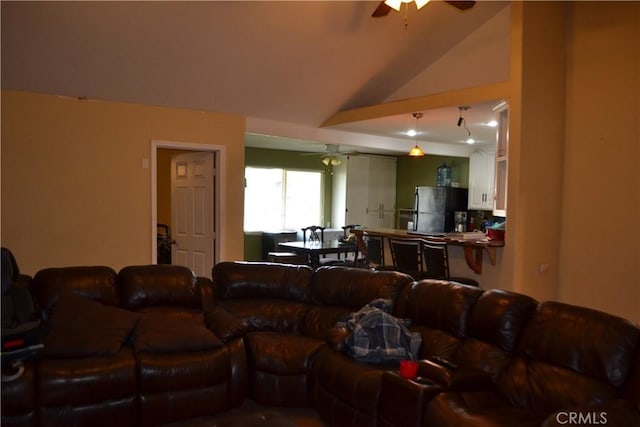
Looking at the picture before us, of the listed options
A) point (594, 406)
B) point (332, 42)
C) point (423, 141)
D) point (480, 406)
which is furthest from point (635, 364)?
point (423, 141)

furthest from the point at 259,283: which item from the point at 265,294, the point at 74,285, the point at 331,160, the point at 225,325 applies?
the point at 331,160

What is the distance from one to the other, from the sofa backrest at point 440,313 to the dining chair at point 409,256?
4.74 ft

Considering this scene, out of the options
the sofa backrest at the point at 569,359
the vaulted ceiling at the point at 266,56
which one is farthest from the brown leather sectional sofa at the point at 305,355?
the vaulted ceiling at the point at 266,56

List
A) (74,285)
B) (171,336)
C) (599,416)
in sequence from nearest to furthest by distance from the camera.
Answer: (599,416)
(171,336)
(74,285)

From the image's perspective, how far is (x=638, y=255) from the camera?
434 centimetres

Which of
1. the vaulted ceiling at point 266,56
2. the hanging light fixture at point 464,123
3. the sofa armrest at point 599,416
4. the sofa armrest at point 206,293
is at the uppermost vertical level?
the vaulted ceiling at point 266,56

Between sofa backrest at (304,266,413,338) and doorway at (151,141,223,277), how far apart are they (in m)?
2.21

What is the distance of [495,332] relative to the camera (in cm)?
272

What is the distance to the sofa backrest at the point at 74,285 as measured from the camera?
3.27 meters

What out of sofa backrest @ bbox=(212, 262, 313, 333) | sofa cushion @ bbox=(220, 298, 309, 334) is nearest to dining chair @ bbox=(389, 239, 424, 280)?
sofa backrest @ bbox=(212, 262, 313, 333)

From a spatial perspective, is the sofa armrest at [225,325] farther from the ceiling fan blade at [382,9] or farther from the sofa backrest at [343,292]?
the ceiling fan blade at [382,9]

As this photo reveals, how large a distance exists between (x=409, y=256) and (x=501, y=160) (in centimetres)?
130

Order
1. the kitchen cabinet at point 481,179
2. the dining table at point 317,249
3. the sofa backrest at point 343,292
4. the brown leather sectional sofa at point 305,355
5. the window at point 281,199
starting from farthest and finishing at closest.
Result: the window at point 281,199 → the kitchen cabinet at point 481,179 → the dining table at point 317,249 → the sofa backrest at point 343,292 → the brown leather sectional sofa at point 305,355

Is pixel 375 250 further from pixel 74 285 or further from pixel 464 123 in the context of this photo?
pixel 74 285
